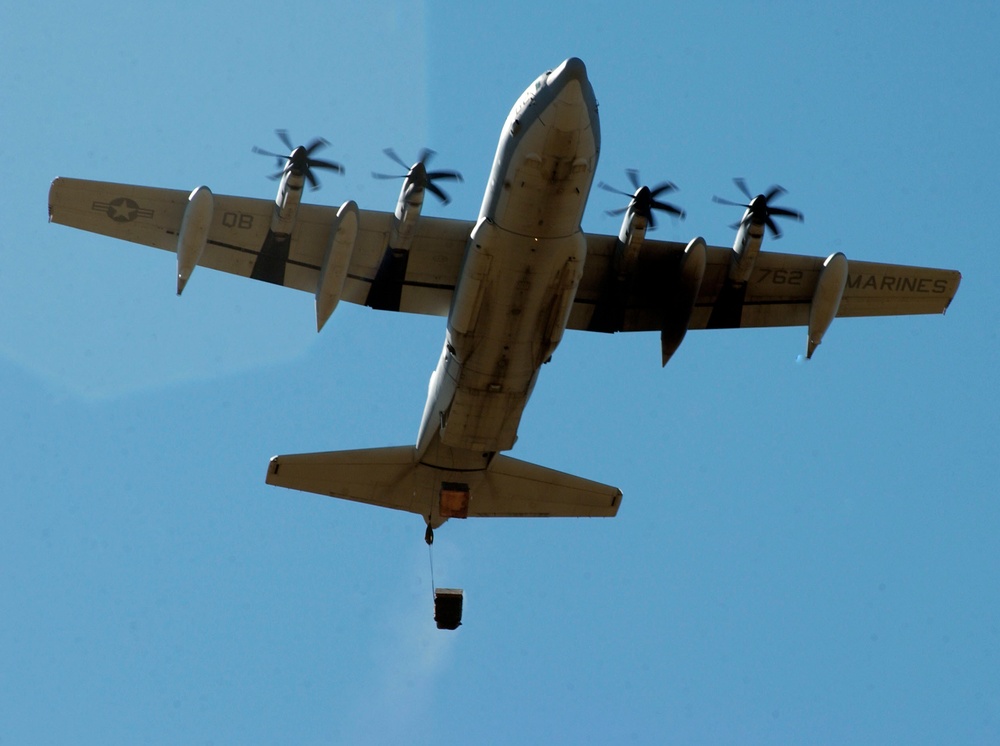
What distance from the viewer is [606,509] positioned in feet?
102

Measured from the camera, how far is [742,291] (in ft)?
98.2

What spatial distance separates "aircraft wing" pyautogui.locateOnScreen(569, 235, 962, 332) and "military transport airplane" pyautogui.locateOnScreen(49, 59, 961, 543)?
0.03 m

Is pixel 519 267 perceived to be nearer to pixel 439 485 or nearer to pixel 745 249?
pixel 745 249

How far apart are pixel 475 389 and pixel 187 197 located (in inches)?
277

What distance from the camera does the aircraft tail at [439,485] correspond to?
29406mm

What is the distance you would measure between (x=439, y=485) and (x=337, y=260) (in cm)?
641

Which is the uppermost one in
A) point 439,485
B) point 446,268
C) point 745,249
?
point 745,249

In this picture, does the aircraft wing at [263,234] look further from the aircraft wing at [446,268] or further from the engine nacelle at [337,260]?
the engine nacelle at [337,260]

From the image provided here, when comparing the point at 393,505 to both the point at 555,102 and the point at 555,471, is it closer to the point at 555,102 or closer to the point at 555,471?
the point at 555,471

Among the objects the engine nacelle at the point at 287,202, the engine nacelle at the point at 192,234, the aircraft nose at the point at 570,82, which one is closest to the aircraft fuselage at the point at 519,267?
the aircraft nose at the point at 570,82

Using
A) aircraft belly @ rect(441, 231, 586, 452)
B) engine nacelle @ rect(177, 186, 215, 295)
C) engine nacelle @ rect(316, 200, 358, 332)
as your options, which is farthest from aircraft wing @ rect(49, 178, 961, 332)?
aircraft belly @ rect(441, 231, 586, 452)

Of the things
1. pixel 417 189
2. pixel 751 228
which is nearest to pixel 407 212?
pixel 417 189

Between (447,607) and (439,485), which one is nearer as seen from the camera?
(447,607)

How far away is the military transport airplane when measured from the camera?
80.2 feet
